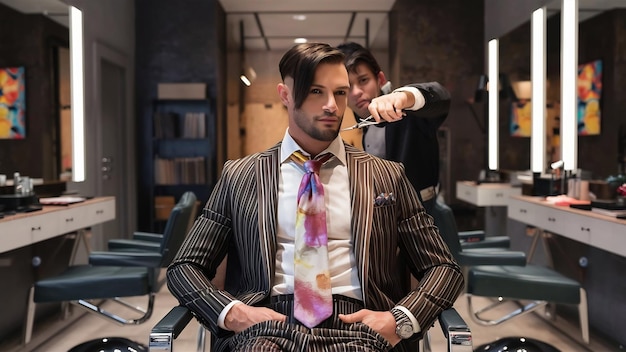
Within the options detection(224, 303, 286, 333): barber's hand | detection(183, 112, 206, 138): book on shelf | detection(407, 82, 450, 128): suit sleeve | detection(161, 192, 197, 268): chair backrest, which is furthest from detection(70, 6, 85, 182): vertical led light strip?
detection(224, 303, 286, 333): barber's hand

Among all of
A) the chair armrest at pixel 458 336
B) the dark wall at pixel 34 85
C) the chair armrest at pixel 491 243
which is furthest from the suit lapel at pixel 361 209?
the dark wall at pixel 34 85

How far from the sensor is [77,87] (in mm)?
3832

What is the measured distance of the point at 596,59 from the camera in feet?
10.9

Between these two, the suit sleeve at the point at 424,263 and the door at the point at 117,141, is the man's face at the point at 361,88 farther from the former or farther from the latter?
the door at the point at 117,141

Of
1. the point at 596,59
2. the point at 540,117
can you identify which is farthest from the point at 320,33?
the point at 596,59

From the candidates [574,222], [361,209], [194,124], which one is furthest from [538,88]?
[194,124]

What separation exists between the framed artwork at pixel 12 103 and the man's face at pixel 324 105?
2.52 meters

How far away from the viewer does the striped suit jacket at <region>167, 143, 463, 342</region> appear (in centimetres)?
148

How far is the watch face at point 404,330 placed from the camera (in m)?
1.42

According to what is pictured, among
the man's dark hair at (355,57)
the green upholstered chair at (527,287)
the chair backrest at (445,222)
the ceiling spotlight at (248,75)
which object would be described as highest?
the ceiling spotlight at (248,75)

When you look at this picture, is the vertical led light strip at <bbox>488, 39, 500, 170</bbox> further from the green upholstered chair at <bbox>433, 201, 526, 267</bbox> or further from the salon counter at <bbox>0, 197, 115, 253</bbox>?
the salon counter at <bbox>0, 197, 115, 253</bbox>

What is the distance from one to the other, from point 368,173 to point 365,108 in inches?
16.9

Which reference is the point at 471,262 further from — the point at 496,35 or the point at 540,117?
the point at 496,35

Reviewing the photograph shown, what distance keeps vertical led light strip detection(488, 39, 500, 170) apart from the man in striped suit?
259 centimetres
